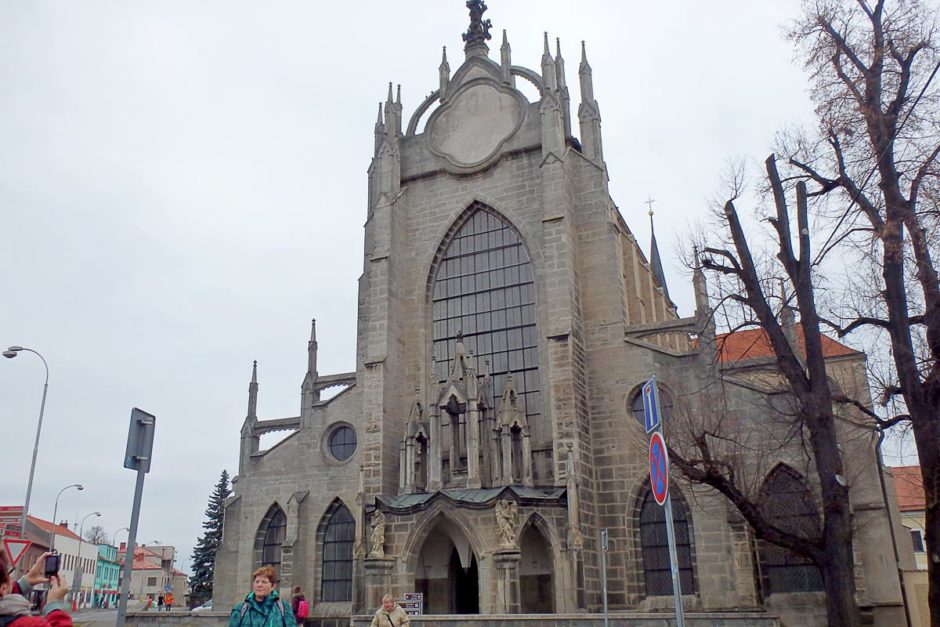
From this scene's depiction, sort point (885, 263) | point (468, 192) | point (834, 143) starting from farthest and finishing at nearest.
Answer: point (468, 192)
point (834, 143)
point (885, 263)

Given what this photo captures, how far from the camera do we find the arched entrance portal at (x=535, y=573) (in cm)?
2116

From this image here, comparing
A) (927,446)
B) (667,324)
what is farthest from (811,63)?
(667,324)

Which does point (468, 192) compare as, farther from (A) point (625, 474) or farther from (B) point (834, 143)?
(B) point (834, 143)

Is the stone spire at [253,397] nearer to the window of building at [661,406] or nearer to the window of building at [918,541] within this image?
the window of building at [661,406]

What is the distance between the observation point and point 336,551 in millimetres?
24922

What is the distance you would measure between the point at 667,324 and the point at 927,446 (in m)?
12.8

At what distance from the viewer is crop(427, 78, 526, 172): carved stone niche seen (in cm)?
2734

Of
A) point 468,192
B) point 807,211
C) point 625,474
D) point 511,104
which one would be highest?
point 511,104

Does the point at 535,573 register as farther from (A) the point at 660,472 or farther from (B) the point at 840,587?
(A) the point at 660,472

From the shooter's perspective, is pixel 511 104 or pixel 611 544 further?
pixel 511 104

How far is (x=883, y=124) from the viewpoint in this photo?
1227cm

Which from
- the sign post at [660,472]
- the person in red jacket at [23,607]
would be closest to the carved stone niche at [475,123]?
the sign post at [660,472]

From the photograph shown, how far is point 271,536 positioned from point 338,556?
108 inches

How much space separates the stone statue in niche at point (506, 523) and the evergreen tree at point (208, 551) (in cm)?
2661
